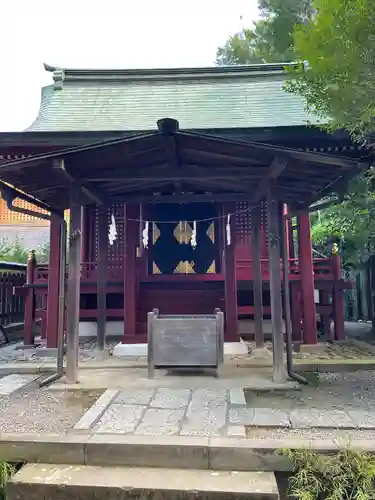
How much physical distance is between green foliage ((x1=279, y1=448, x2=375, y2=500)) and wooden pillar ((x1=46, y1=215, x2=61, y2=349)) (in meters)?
5.60

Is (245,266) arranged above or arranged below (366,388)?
above

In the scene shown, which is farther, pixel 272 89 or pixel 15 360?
pixel 272 89

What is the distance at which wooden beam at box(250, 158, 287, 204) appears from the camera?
14.3 ft

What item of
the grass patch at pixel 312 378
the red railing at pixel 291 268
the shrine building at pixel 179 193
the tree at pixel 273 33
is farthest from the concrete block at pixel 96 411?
the tree at pixel 273 33

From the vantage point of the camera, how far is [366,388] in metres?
4.56

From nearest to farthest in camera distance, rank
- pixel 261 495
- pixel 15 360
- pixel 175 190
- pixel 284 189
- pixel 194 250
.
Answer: pixel 261 495 < pixel 284 189 < pixel 15 360 < pixel 175 190 < pixel 194 250

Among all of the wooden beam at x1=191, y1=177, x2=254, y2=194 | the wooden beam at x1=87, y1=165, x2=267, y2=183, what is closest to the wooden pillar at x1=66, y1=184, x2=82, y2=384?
the wooden beam at x1=87, y1=165, x2=267, y2=183

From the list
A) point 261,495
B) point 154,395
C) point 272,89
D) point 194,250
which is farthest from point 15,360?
point 272,89

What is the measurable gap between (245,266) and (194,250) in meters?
1.18

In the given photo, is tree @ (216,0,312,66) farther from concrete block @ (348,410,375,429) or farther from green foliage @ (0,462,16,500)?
green foliage @ (0,462,16,500)

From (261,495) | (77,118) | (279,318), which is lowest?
(261,495)

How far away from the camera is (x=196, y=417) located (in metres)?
3.53

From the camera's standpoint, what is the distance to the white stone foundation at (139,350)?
691 centimetres

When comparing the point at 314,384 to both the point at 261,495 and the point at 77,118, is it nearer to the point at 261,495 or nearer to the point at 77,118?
the point at 261,495
